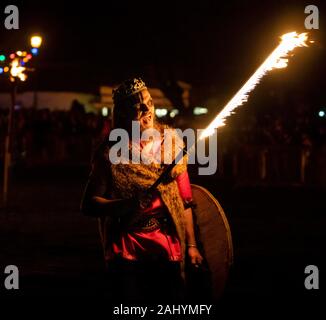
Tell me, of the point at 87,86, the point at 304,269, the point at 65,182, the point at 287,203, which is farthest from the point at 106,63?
the point at 304,269

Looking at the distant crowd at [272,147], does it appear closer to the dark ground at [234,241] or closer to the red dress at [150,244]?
the dark ground at [234,241]

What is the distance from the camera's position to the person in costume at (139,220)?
15.1ft

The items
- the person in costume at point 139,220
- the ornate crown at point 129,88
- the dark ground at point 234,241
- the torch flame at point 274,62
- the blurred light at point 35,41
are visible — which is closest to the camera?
the torch flame at point 274,62

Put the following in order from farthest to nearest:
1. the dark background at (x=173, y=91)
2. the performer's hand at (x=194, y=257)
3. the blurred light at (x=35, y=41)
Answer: the blurred light at (x=35, y=41) → the dark background at (x=173, y=91) → the performer's hand at (x=194, y=257)

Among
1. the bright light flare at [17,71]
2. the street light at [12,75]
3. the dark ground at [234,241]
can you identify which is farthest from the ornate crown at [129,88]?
the bright light flare at [17,71]

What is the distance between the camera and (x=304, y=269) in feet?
29.4

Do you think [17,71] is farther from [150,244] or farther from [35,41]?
[150,244]

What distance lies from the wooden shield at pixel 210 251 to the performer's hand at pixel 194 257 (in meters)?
0.06

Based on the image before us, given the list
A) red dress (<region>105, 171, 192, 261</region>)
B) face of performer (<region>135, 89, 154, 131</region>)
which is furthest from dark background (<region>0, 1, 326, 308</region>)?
red dress (<region>105, 171, 192, 261</region>)

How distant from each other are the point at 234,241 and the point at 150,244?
21.2ft

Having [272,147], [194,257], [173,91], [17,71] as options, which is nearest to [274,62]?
[194,257]

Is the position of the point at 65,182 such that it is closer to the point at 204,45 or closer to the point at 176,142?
the point at 204,45

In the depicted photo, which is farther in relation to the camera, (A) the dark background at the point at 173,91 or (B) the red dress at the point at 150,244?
(A) the dark background at the point at 173,91
